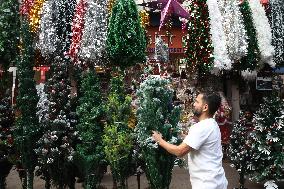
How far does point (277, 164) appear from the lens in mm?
6449

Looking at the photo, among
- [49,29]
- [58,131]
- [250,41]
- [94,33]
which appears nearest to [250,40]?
[250,41]

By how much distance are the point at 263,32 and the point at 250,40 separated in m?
0.22

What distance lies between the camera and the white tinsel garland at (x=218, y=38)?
6.06 meters

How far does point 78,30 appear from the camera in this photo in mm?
6203

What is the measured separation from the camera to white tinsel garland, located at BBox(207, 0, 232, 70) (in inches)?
239

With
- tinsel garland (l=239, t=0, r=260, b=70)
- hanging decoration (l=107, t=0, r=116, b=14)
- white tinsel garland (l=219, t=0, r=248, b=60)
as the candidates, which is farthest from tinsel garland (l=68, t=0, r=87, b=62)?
tinsel garland (l=239, t=0, r=260, b=70)

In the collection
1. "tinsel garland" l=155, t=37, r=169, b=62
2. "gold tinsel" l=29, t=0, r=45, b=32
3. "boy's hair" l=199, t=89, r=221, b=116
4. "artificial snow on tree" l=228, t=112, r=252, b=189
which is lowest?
"artificial snow on tree" l=228, t=112, r=252, b=189

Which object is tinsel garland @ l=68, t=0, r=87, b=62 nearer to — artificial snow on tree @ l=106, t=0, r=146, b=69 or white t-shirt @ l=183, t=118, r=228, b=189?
artificial snow on tree @ l=106, t=0, r=146, b=69

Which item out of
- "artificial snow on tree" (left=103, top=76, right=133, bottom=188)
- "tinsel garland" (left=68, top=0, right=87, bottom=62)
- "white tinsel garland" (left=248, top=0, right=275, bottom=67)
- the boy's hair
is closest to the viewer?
the boy's hair

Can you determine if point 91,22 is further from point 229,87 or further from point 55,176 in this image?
point 229,87

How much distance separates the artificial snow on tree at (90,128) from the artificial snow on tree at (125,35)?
1.46 feet

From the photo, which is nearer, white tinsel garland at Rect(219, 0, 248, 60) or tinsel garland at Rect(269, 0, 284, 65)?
white tinsel garland at Rect(219, 0, 248, 60)

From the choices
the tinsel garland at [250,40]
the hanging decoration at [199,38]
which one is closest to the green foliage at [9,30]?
the hanging decoration at [199,38]

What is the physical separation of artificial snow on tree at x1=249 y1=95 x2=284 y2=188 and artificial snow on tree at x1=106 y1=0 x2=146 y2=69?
2.01 metres
